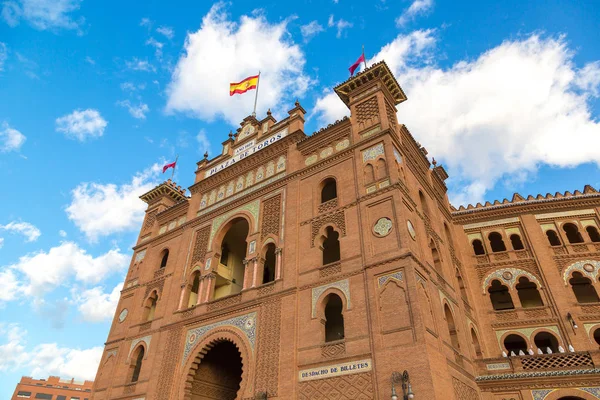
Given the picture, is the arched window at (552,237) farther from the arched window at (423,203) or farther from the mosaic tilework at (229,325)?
the mosaic tilework at (229,325)

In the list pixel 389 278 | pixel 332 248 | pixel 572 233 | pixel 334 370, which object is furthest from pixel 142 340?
pixel 572 233

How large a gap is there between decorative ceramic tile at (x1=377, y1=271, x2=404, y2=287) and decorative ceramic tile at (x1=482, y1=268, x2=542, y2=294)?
8.25 meters

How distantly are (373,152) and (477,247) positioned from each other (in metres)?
8.43

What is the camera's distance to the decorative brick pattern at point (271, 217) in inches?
651

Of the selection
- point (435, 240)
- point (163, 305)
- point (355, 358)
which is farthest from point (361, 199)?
point (163, 305)

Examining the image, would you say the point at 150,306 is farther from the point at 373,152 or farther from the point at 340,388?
the point at 373,152

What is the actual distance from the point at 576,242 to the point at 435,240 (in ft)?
25.2

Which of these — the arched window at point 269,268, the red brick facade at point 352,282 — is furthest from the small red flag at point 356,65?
the arched window at point 269,268

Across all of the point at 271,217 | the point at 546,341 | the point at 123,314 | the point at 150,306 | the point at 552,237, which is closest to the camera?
the point at 271,217

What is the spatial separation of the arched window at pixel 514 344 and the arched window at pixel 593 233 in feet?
18.5

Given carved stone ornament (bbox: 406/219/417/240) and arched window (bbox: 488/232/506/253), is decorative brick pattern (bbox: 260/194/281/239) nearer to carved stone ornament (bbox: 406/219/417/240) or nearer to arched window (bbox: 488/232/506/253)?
carved stone ornament (bbox: 406/219/417/240)

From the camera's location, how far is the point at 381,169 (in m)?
14.7

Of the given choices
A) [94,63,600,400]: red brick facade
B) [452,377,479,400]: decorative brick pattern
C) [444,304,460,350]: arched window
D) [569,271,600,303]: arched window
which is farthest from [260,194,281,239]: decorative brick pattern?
[569,271,600,303]: arched window

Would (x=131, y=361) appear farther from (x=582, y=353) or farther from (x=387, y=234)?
(x=582, y=353)
